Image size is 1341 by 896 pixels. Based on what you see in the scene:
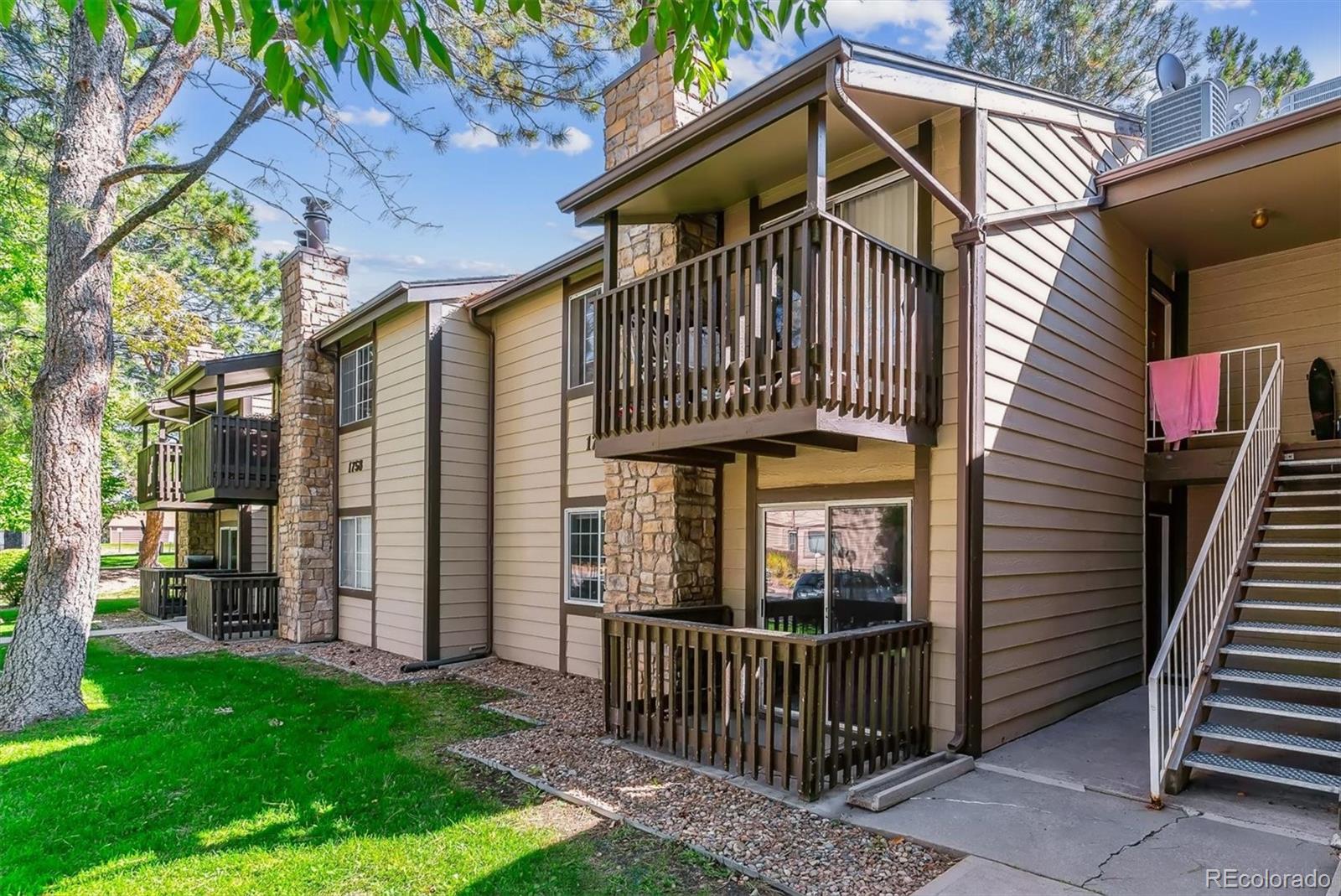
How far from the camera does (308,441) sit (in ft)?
41.1

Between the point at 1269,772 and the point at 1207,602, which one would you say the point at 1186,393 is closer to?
the point at 1207,602

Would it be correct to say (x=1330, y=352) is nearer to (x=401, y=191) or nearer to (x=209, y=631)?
(x=401, y=191)

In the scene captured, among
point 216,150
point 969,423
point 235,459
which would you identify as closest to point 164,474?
point 235,459

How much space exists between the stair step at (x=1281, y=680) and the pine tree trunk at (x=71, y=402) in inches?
372

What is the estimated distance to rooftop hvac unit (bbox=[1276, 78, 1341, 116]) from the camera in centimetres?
784

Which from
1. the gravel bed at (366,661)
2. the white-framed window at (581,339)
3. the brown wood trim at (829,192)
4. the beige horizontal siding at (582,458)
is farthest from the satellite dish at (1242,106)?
the gravel bed at (366,661)

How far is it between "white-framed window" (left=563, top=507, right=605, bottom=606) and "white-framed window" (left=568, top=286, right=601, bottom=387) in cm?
157

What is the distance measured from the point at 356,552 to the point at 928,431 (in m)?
9.63

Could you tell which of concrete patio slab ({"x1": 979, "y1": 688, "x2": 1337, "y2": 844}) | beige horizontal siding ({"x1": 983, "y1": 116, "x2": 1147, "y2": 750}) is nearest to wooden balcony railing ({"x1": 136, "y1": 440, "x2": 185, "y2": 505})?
beige horizontal siding ({"x1": 983, "y1": 116, "x2": 1147, "y2": 750})

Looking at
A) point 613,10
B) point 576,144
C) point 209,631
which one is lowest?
point 209,631

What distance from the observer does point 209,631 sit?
13062mm

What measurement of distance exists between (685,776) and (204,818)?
2.98 meters

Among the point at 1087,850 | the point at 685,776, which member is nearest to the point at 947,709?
the point at 1087,850

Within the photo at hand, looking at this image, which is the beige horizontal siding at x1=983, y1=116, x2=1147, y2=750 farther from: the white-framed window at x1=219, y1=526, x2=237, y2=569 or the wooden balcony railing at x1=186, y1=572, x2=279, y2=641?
the white-framed window at x1=219, y1=526, x2=237, y2=569
